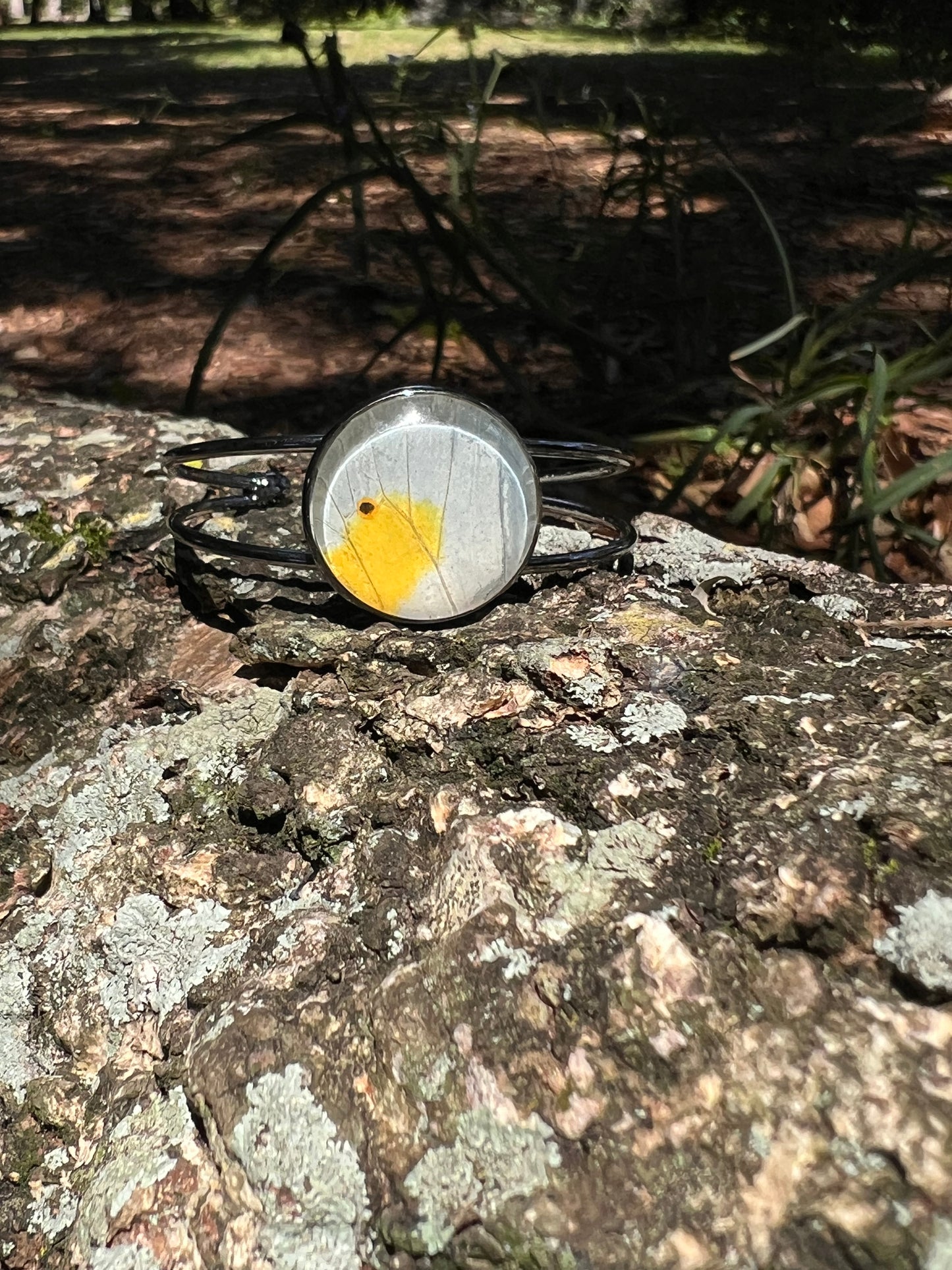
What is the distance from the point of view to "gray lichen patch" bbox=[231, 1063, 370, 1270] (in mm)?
744

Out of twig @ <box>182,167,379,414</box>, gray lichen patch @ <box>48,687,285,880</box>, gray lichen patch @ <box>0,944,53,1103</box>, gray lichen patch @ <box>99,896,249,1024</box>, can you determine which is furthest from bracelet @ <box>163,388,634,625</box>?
twig @ <box>182,167,379,414</box>

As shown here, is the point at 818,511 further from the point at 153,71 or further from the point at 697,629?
the point at 153,71

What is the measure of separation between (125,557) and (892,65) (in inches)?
280

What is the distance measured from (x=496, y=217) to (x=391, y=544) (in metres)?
3.29

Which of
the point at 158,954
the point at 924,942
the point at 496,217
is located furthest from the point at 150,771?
the point at 496,217

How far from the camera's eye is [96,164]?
524 cm

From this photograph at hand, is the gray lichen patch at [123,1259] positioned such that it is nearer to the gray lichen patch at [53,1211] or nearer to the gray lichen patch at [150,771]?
the gray lichen patch at [53,1211]

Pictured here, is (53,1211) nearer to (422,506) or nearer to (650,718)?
(650,718)

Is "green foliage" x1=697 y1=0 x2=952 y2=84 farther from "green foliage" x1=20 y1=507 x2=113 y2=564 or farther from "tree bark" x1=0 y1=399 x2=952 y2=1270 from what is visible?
"tree bark" x1=0 y1=399 x2=952 y2=1270

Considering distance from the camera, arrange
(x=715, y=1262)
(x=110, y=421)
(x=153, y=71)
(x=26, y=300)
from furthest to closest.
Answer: (x=153, y=71) < (x=26, y=300) < (x=110, y=421) < (x=715, y=1262)

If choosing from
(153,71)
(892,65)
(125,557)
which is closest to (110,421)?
(125,557)

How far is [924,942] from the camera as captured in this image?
779mm

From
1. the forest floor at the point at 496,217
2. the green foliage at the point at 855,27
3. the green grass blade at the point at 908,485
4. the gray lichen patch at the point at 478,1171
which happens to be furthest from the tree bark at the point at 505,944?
the green foliage at the point at 855,27

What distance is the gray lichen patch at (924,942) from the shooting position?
760 millimetres
